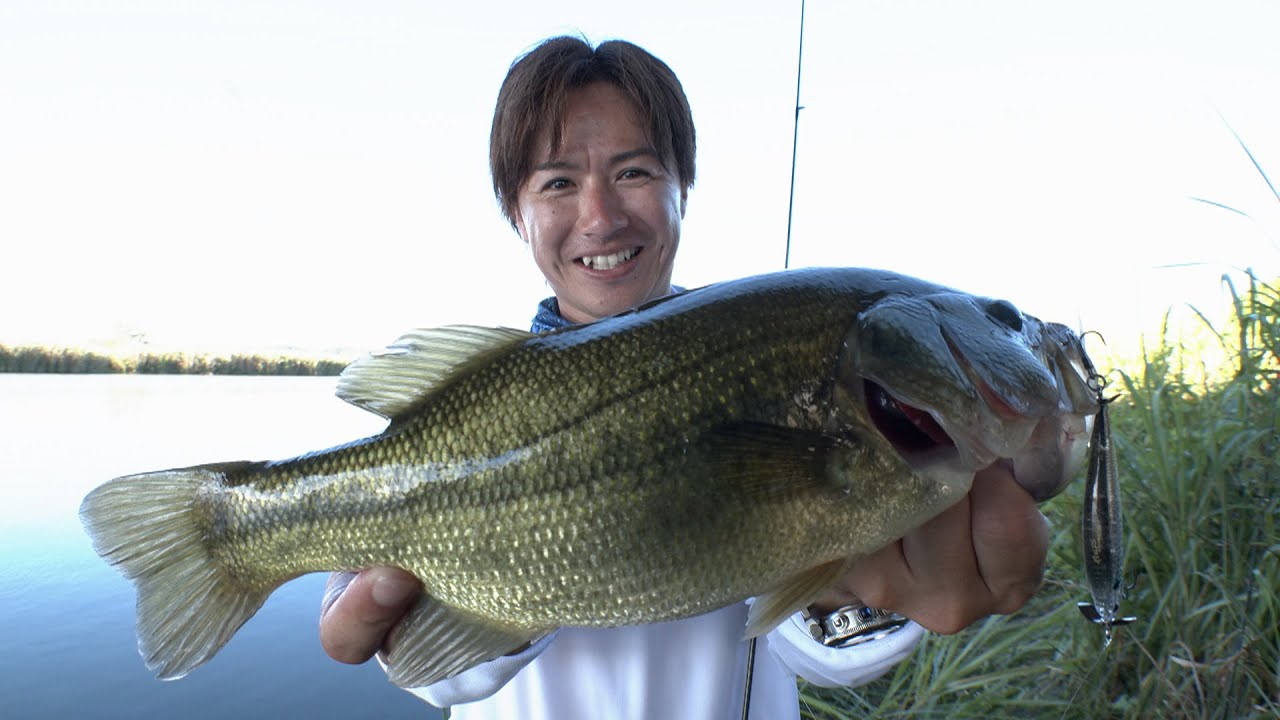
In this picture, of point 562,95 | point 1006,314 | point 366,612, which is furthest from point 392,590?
point 562,95

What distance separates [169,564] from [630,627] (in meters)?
1.03

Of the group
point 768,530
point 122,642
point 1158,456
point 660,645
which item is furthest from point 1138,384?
point 122,642

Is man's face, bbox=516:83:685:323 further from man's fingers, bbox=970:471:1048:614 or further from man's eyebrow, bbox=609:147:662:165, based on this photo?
man's fingers, bbox=970:471:1048:614

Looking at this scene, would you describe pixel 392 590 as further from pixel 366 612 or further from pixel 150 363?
pixel 150 363

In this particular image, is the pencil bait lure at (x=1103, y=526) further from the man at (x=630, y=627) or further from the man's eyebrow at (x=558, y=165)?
the man's eyebrow at (x=558, y=165)

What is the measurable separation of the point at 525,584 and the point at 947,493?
71cm

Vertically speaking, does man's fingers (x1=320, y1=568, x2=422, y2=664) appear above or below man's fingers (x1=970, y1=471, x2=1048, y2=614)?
below

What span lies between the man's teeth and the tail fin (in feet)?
3.46

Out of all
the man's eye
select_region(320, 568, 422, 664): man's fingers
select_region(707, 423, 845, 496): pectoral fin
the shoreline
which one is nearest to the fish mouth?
select_region(707, 423, 845, 496): pectoral fin

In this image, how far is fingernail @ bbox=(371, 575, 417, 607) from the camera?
122 centimetres

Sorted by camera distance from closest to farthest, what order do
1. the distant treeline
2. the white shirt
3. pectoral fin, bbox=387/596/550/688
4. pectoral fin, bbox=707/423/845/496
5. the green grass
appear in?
pectoral fin, bbox=707/423/845/496 → pectoral fin, bbox=387/596/550/688 → the white shirt → the green grass → the distant treeline

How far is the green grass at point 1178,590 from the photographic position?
2.33 meters

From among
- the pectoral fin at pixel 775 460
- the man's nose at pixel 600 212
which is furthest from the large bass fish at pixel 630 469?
the man's nose at pixel 600 212

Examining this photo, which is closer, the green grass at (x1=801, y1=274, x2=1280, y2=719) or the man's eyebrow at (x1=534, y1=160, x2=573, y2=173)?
the man's eyebrow at (x1=534, y1=160, x2=573, y2=173)
